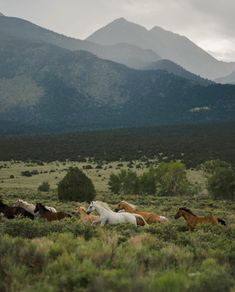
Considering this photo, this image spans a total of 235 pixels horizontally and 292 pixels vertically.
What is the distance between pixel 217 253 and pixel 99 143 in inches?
4112

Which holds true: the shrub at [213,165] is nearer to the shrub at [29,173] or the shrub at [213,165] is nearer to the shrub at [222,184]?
the shrub at [222,184]

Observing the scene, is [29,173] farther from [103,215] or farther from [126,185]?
[103,215]

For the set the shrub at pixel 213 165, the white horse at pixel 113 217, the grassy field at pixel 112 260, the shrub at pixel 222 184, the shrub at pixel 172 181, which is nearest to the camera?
the grassy field at pixel 112 260

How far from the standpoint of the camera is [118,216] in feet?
47.5

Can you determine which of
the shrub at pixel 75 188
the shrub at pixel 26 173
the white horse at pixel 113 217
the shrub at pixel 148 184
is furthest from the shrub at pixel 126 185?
the white horse at pixel 113 217

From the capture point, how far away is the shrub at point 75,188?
29.0 meters

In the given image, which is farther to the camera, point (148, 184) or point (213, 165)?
point (213, 165)

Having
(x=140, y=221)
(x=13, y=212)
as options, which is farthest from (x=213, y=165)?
(x=13, y=212)

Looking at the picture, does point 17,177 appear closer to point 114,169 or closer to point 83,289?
point 114,169

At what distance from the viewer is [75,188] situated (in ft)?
95.0

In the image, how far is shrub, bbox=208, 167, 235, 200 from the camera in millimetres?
37781

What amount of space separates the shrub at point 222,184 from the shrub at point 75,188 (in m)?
12.7

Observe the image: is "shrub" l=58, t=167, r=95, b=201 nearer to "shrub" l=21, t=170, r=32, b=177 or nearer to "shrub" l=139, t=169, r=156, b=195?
"shrub" l=139, t=169, r=156, b=195

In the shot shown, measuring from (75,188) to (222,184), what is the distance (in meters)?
13.8
